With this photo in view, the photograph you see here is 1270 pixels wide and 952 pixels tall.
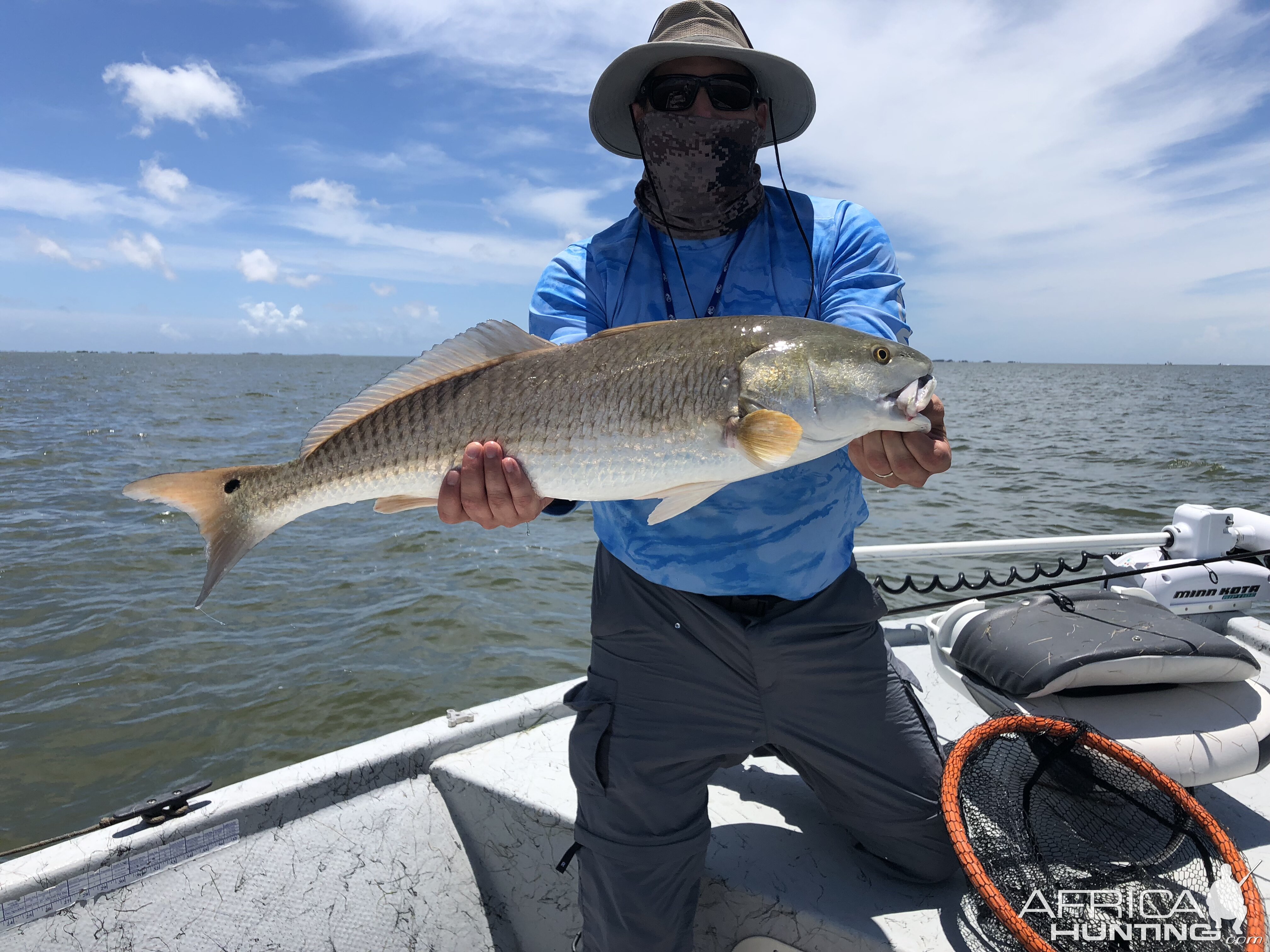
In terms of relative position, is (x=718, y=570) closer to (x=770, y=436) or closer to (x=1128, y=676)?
(x=770, y=436)

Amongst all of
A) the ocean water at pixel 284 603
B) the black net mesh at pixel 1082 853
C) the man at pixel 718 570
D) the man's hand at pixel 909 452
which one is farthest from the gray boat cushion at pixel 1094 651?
the ocean water at pixel 284 603

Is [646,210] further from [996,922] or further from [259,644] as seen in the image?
[259,644]

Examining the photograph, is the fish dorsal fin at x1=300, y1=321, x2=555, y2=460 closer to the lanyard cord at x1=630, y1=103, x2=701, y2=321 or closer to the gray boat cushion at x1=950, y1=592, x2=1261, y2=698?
the lanyard cord at x1=630, y1=103, x2=701, y2=321

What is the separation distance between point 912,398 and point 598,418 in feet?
3.08

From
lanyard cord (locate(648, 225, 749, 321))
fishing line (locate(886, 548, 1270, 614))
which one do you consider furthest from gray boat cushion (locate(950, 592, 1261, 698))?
lanyard cord (locate(648, 225, 749, 321))

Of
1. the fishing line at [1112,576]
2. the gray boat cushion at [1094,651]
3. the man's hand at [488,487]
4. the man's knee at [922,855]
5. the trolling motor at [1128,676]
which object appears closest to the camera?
the man's hand at [488,487]

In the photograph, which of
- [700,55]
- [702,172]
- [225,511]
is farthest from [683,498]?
[700,55]

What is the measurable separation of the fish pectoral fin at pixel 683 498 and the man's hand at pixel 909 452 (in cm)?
47

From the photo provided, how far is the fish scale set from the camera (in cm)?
216

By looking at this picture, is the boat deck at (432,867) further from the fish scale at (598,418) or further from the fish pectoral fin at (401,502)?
the fish pectoral fin at (401,502)

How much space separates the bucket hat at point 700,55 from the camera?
264 centimetres

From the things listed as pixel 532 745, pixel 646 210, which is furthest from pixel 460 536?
pixel 646 210

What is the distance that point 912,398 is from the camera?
2092 millimetres

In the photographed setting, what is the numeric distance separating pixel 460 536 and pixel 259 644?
4.83 meters
